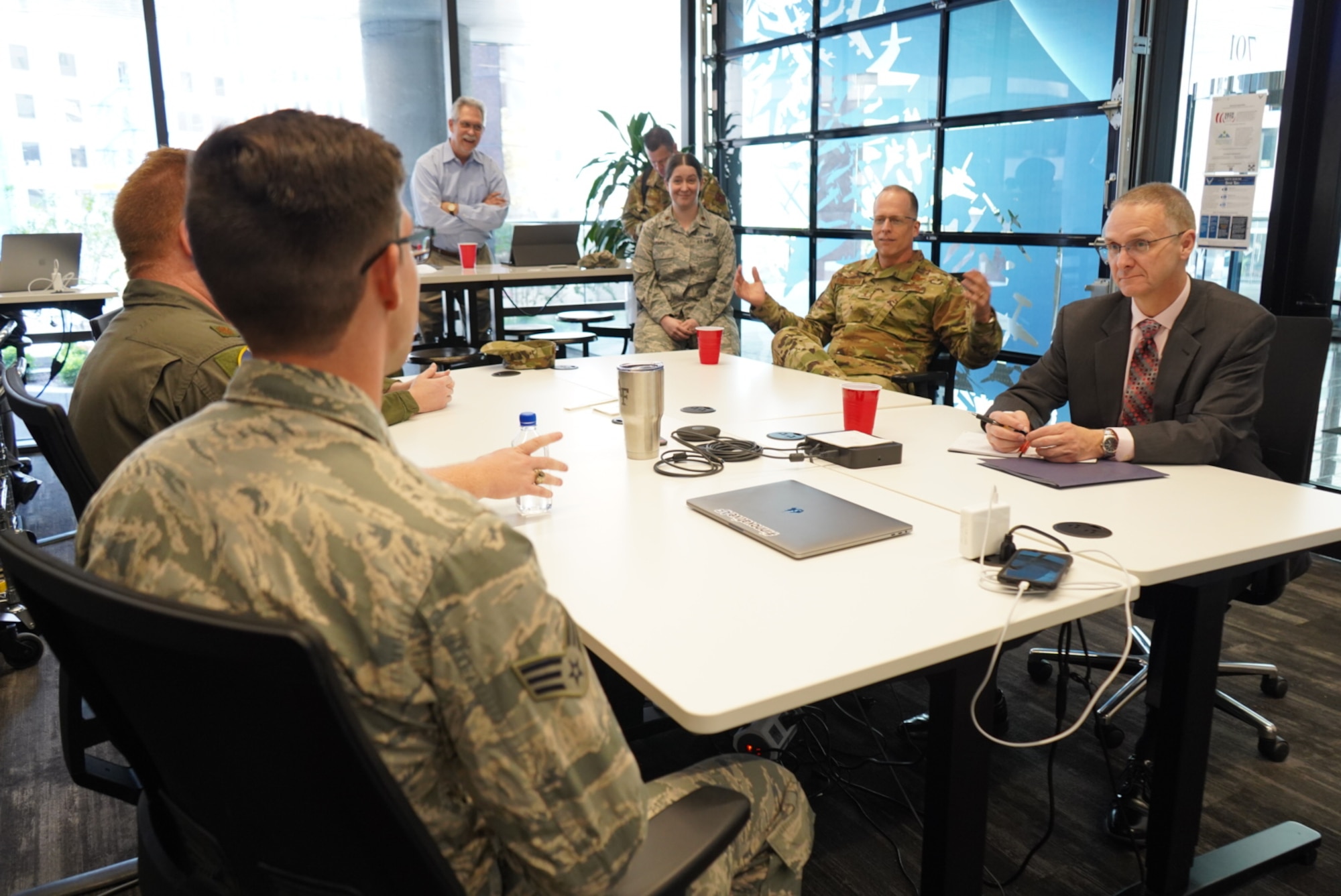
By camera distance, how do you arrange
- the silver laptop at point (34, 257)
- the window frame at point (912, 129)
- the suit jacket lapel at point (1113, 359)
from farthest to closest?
the silver laptop at point (34, 257) < the window frame at point (912, 129) < the suit jacket lapel at point (1113, 359)

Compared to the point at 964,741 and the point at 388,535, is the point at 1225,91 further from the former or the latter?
the point at 388,535

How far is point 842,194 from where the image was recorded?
18.9 ft

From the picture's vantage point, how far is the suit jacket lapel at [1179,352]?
87.3 inches

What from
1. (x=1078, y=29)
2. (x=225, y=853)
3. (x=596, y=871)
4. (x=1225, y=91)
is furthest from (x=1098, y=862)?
(x=1078, y=29)

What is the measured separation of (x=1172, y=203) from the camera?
7.43ft

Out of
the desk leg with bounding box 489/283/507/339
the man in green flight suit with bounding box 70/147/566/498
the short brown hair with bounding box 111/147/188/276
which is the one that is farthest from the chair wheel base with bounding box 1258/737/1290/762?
the desk leg with bounding box 489/283/507/339

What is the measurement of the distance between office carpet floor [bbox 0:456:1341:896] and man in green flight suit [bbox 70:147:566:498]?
0.90m

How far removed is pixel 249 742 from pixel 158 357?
3.98 feet

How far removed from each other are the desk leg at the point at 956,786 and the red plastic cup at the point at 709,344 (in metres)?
2.11

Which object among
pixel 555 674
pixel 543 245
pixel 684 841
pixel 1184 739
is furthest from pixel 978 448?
pixel 543 245

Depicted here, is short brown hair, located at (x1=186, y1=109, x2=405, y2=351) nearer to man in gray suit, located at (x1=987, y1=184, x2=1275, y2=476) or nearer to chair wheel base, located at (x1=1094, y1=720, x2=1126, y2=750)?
man in gray suit, located at (x1=987, y1=184, x2=1275, y2=476)

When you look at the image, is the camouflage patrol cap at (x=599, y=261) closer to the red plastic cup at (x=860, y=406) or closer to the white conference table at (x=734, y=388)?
the white conference table at (x=734, y=388)

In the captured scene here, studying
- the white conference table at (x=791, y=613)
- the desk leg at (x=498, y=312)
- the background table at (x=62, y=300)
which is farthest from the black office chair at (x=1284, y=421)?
the background table at (x=62, y=300)

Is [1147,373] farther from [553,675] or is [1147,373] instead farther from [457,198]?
[457,198]
